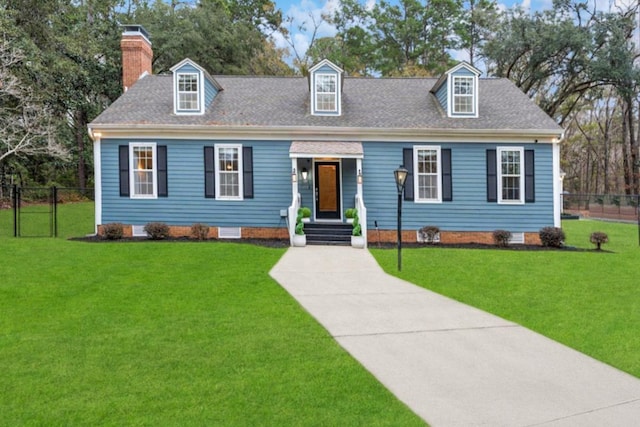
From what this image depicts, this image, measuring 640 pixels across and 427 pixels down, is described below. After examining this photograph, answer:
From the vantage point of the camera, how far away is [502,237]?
13.4m

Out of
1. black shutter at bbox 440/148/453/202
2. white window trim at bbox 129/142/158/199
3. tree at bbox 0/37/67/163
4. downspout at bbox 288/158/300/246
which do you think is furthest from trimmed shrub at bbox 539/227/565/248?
tree at bbox 0/37/67/163

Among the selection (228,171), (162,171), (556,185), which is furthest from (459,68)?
(162,171)

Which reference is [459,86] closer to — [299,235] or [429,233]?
[429,233]

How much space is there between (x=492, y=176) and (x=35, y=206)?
21447 mm

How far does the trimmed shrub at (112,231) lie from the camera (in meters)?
13.1

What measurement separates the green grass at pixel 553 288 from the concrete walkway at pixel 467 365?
1.21 ft

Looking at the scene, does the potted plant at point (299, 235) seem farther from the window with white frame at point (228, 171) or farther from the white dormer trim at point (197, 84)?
the white dormer trim at point (197, 84)

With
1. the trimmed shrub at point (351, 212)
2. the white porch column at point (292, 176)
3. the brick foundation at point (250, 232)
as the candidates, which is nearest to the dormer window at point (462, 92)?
the trimmed shrub at point (351, 212)

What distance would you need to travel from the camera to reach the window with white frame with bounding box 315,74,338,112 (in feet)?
48.3

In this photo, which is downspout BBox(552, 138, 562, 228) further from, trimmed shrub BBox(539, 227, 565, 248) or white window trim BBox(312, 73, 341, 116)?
white window trim BBox(312, 73, 341, 116)

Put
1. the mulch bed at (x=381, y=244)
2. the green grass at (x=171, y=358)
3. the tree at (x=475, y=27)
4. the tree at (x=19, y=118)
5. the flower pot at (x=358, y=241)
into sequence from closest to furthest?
1. the green grass at (x=171, y=358)
2. the flower pot at (x=358, y=241)
3. the mulch bed at (x=381, y=244)
4. the tree at (x=19, y=118)
5. the tree at (x=475, y=27)

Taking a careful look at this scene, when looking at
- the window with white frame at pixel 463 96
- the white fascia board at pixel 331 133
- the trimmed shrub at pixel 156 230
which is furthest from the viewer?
the window with white frame at pixel 463 96

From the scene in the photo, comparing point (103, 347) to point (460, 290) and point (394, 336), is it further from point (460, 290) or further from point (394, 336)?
point (460, 290)

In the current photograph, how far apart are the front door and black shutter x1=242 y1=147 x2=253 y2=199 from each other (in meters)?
2.21
